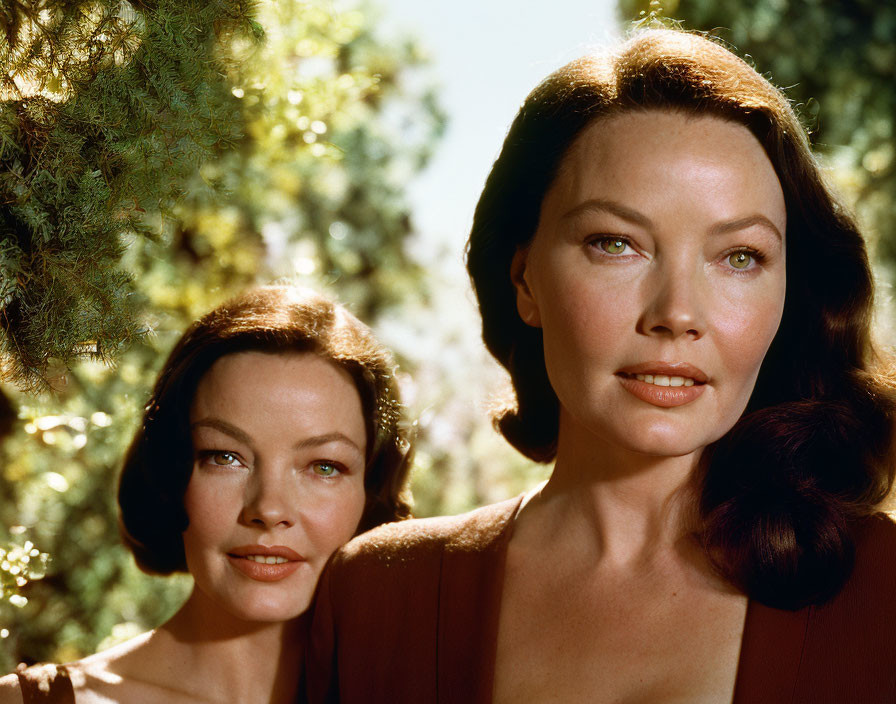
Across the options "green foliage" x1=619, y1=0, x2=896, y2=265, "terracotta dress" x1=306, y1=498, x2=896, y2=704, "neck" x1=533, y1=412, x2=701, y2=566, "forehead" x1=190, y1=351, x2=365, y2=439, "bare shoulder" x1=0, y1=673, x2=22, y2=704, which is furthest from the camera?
"green foliage" x1=619, y1=0, x2=896, y2=265

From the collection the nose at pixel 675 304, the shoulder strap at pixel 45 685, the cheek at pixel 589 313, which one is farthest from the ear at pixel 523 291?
the shoulder strap at pixel 45 685

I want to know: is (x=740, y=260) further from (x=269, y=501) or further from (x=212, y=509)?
(x=212, y=509)

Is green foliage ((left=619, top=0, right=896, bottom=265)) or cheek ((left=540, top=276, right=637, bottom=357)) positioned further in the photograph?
green foliage ((left=619, top=0, right=896, bottom=265))

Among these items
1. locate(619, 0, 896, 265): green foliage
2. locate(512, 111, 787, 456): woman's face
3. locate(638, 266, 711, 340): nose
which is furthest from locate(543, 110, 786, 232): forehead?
locate(619, 0, 896, 265): green foliage

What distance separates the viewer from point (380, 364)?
235cm

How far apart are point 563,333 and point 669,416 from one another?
24 cm

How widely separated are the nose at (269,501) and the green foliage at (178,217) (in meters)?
0.37

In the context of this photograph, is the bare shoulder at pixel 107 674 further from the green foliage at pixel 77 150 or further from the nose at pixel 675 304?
the nose at pixel 675 304

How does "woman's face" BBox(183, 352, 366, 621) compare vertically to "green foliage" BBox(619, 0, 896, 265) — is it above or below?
below

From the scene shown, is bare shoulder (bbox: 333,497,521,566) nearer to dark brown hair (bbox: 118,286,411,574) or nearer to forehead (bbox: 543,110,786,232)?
dark brown hair (bbox: 118,286,411,574)

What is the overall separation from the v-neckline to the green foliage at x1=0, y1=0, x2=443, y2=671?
0.77m

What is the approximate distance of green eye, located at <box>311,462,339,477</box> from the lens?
7.29ft

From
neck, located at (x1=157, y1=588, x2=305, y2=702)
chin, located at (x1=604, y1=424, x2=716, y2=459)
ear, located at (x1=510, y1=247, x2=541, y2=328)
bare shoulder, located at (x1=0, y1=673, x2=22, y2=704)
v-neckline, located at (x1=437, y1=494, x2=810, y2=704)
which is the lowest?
bare shoulder, located at (x1=0, y1=673, x2=22, y2=704)

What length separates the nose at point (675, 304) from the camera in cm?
170
